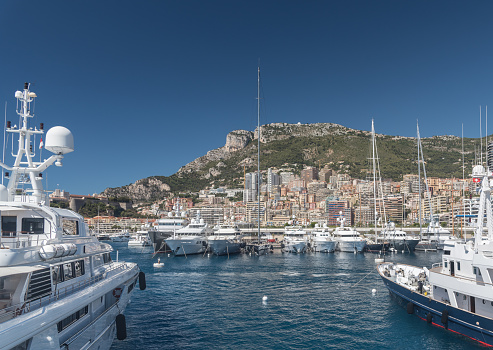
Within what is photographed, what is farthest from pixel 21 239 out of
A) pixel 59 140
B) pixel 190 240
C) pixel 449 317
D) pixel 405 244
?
pixel 405 244

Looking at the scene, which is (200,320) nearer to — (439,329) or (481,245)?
(439,329)

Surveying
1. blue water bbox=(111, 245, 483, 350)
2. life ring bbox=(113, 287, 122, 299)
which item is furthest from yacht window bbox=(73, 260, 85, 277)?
blue water bbox=(111, 245, 483, 350)

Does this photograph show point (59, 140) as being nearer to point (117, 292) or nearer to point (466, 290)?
point (117, 292)

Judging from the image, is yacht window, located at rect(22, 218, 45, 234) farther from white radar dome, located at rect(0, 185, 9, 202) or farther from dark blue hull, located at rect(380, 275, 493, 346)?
dark blue hull, located at rect(380, 275, 493, 346)

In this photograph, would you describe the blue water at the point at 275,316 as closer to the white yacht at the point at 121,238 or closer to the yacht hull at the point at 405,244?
the yacht hull at the point at 405,244

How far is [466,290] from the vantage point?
17828mm

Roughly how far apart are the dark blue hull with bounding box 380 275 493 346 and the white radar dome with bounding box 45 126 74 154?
20.3m

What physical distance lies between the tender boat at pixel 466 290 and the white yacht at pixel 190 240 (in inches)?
1736

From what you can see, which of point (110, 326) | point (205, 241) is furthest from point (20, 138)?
point (205, 241)

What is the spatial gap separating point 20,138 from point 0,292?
7642 mm

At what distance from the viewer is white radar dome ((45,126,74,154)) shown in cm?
1431

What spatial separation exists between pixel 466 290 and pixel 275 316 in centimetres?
1101

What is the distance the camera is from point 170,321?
70.7 feet

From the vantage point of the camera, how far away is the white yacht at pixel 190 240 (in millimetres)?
60656
